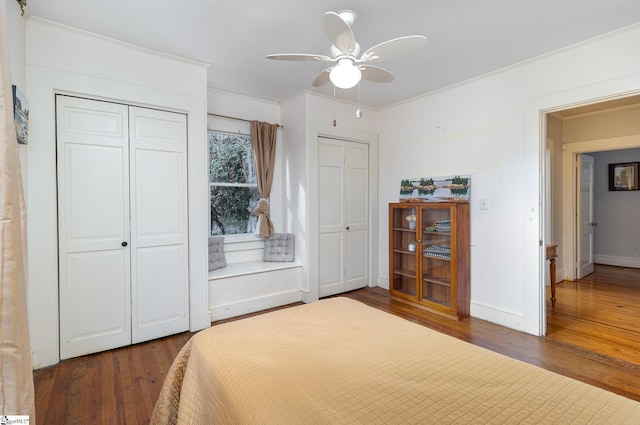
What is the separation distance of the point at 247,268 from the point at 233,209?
841 millimetres

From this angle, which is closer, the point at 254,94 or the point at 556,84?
the point at 556,84

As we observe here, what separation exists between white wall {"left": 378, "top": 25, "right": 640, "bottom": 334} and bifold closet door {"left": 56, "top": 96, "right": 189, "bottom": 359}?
3062mm

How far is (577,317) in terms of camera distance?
134 inches

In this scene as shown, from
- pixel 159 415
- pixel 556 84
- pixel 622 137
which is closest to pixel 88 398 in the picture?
pixel 159 415

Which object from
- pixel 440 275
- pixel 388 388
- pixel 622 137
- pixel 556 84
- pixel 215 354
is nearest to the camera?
pixel 388 388

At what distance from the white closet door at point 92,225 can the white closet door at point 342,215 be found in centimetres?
226

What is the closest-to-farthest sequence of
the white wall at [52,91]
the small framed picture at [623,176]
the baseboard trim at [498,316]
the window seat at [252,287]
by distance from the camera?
the white wall at [52,91] → the baseboard trim at [498,316] → the window seat at [252,287] → the small framed picture at [623,176]

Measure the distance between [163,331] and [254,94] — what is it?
2939mm

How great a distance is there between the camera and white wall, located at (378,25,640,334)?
2.64 m

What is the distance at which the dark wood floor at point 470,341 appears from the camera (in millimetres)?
2002

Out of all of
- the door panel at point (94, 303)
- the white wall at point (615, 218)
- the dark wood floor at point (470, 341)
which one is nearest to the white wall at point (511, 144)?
the dark wood floor at point (470, 341)

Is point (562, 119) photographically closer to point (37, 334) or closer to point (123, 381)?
point (123, 381)

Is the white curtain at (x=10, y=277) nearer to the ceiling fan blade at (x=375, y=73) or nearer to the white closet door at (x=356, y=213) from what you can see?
the ceiling fan blade at (x=375, y=73)

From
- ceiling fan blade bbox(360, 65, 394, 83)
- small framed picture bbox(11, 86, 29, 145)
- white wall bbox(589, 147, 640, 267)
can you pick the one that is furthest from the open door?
small framed picture bbox(11, 86, 29, 145)
